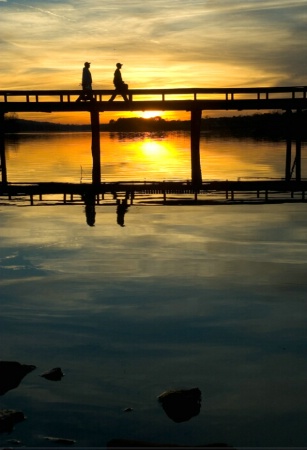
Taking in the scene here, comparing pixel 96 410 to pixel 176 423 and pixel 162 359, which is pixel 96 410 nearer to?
pixel 176 423

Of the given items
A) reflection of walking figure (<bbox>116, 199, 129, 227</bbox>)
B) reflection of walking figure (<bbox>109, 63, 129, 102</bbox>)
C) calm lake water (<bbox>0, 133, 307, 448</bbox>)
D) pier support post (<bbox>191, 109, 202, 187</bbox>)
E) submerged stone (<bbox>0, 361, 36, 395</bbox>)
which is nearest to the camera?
calm lake water (<bbox>0, 133, 307, 448</bbox>)

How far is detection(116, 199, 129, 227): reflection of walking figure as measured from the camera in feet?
74.3

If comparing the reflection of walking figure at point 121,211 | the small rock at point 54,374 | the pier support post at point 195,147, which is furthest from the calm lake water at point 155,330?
the pier support post at point 195,147

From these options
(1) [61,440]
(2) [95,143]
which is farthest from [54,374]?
(2) [95,143]

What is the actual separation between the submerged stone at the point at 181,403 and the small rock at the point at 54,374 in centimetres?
152

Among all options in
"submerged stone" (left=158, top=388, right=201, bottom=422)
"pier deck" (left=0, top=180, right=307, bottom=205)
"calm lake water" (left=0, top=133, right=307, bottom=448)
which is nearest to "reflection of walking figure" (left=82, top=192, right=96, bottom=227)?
"pier deck" (left=0, top=180, right=307, bottom=205)

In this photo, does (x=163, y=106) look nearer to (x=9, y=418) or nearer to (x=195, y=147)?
(x=195, y=147)

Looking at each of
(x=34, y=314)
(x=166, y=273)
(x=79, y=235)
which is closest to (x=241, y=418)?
(x=34, y=314)

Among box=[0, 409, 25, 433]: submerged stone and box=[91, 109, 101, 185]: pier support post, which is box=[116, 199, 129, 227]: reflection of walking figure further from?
box=[0, 409, 25, 433]: submerged stone

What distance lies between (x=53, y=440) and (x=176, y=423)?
1.47 metres

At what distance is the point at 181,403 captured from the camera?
853cm

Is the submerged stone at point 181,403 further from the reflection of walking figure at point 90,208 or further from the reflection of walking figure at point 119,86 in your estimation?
the reflection of walking figure at point 119,86

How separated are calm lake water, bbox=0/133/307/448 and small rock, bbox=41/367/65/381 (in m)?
0.15

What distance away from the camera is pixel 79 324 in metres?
11.7
